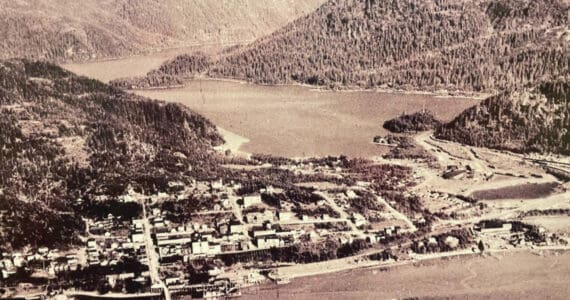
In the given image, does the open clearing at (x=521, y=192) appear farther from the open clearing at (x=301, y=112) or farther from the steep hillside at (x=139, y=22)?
the steep hillside at (x=139, y=22)

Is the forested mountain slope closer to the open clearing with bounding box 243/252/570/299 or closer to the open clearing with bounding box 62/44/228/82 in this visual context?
the open clearing with bounding box 62/44/228/82

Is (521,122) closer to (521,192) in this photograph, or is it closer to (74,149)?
(521,192)

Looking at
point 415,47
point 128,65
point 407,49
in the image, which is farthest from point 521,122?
point 128,65

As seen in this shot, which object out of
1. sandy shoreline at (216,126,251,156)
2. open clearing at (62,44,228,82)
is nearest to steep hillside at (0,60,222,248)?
sandy shoreline at (216,126,251,156)

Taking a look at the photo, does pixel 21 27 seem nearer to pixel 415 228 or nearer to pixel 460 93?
pixel 460 93

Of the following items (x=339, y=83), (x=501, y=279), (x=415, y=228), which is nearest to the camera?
(x=501, y=279)

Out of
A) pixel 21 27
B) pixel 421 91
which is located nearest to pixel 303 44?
pixel 421 91
